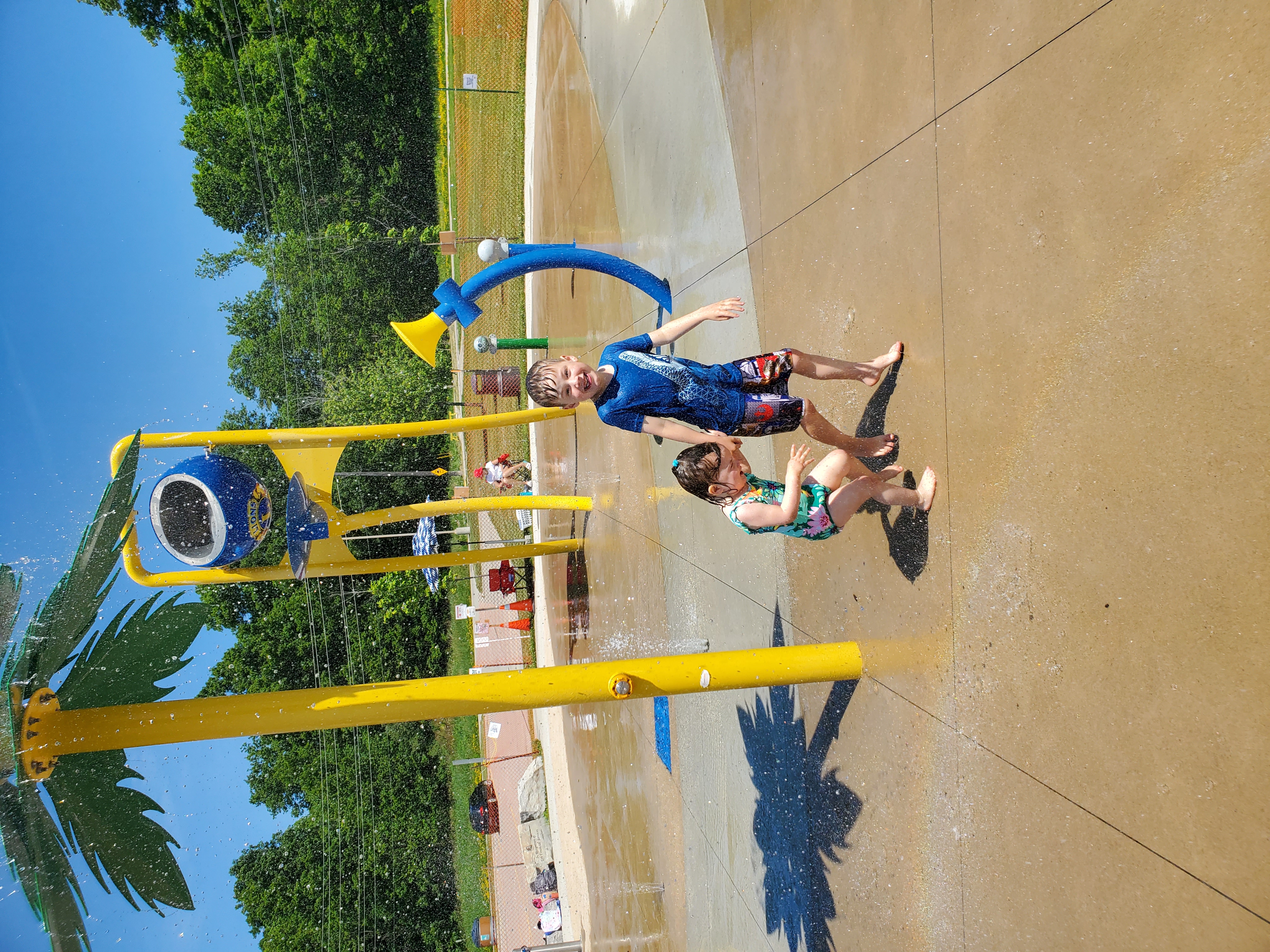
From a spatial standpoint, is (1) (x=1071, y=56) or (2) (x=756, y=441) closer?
(1) (x=1071, y=56)

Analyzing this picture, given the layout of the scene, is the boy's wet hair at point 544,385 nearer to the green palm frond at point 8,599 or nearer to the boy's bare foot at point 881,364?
the boy's bare foot at point 881,364

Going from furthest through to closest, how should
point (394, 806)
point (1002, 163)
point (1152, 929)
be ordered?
1. point (394, 806)
2. point (1002, 163)
3. point (1152, 929)

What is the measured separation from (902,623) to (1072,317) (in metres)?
1.74

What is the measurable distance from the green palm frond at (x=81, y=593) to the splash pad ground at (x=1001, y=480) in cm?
357

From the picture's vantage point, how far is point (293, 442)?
603 centimetres

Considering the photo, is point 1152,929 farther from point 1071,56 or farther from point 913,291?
point 1071,56

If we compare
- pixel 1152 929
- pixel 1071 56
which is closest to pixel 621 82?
pixel 1071 56

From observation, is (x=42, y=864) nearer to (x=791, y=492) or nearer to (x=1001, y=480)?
(x=791, y=492)

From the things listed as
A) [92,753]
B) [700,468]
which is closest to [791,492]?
[700,468]

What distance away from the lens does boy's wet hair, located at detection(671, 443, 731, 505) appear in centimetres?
379

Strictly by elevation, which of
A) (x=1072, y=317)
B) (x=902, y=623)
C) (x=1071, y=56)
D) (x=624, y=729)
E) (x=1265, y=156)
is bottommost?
(x=624, y=729)

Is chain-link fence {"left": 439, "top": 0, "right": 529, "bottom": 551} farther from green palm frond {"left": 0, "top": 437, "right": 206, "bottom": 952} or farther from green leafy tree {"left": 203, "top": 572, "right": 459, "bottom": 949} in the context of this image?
green palm frond {"left": 0, "top": 437, "right": 206, "bottom": 952}

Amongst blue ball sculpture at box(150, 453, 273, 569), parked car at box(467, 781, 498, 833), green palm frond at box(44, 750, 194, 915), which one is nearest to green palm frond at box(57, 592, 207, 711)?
green palm frond at box(44, 750, 194, 915)

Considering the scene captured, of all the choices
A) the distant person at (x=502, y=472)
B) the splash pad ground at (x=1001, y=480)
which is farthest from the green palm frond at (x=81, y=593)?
the distant person at (x=502, y=472)
